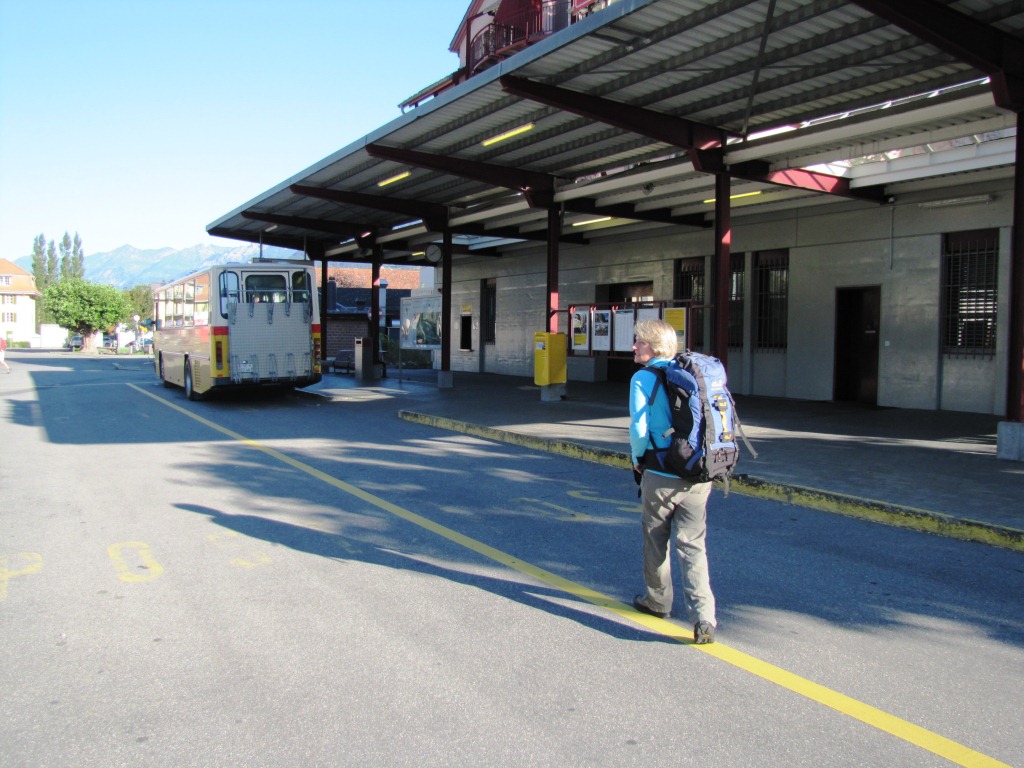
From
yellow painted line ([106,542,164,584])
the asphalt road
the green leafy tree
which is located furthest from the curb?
the green leafy tree

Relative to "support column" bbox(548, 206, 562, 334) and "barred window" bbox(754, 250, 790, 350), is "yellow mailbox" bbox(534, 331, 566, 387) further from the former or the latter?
"barred window" bbox(754, 250, 790, 350)

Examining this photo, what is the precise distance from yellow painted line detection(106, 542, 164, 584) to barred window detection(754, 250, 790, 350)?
48.6 ft

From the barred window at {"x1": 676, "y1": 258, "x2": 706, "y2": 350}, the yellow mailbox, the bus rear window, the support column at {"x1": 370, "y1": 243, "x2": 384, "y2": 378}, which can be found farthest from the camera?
the support column at {"x1": 370, "y1": 243, "x2": 384, "y2": 378}

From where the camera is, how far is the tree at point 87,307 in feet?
209

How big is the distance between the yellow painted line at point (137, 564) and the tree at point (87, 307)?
214 ft

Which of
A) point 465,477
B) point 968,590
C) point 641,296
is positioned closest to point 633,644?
point 968,590

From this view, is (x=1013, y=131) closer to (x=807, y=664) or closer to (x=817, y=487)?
(x=817, y=487)

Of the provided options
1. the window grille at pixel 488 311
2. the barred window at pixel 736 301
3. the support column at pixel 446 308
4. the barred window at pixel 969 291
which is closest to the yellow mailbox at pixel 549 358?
the barred window at pixel 736 301

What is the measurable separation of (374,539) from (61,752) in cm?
330

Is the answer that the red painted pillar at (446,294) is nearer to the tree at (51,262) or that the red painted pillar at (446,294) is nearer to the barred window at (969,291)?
the barred window at (969,291)

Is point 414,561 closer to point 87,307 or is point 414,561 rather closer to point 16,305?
point 87,307

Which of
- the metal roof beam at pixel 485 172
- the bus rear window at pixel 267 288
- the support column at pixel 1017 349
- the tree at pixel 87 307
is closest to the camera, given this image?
the support column at pixel 1017 349

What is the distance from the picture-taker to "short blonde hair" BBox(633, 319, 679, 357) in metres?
4.55

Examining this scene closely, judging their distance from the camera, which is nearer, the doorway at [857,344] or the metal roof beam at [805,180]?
the metal roof beam at [805,180]
